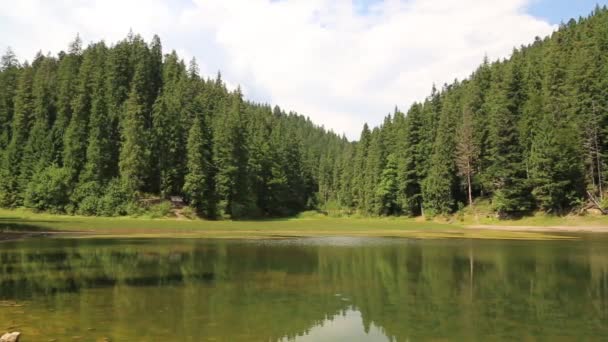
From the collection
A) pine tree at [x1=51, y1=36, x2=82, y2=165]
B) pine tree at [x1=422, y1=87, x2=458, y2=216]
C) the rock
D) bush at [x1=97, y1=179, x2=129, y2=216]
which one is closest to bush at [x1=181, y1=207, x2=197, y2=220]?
bush at [x1=97, y1=179, x2=129, y2=216]

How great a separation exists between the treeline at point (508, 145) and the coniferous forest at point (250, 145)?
0.26 m

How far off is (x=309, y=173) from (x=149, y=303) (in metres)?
141

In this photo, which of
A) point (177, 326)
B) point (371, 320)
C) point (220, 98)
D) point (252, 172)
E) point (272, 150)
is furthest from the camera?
point (220, 98)

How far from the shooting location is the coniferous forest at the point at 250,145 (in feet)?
241

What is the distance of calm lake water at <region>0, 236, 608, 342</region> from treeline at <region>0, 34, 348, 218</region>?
56272 mm

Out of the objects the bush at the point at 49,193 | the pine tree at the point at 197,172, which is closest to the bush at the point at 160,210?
the pine tree at the point at 197,172

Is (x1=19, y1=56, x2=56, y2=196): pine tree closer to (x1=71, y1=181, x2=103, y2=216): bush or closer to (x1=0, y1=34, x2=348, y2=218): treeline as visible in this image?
(x1=0, y1=34, x2=348, y2=218): treeline

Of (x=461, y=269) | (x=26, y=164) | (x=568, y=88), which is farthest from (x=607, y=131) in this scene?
(x=26, y=164)

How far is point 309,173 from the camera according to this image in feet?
511

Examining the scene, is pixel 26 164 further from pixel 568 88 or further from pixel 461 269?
pixel 568 88

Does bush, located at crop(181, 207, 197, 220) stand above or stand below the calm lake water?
above

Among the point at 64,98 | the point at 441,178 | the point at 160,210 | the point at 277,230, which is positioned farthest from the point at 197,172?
the point at 441,178

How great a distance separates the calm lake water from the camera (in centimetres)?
1209

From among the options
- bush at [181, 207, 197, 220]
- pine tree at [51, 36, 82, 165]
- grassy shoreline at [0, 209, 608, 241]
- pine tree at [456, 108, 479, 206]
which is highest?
pine tree at [51, 36, 82, 165]
